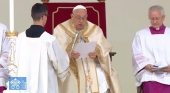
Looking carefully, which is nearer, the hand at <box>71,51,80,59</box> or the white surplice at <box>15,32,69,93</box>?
the white surplice at <box>15,32,69,93</box>

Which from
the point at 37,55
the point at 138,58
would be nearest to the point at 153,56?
the point at 138,58

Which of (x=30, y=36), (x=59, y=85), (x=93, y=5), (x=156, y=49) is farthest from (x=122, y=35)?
(x=30, y=36)

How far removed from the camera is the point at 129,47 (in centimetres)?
852

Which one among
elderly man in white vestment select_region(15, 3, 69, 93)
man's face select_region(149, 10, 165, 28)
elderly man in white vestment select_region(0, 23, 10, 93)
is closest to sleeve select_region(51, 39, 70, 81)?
elderly man in white vestment select_region(15, 3, 69, 93)

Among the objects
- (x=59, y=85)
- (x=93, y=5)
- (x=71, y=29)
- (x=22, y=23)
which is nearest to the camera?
(x=59, y=85)

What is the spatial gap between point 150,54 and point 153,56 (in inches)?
1.9

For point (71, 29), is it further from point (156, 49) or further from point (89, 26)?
point (156, 49)

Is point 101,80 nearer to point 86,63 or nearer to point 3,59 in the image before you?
point 86,63

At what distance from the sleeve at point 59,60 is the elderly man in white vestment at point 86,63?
38 centimetres

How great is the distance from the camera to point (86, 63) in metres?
6.57

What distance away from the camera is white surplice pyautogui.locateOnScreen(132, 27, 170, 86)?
6465 mm

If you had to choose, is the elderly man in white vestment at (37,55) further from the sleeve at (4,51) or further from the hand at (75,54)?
the sleeve at (4,51)

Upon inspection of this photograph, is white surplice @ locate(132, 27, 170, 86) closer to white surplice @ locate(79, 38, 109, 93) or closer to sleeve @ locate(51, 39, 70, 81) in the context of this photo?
white surplice @ locate(79, 38, 109, 93)

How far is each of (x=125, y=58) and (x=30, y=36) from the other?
3022 millimetres
